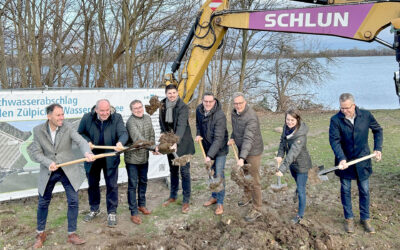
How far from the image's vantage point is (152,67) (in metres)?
16.0

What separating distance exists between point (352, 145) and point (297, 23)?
2238mm

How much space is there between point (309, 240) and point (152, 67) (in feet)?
41.7

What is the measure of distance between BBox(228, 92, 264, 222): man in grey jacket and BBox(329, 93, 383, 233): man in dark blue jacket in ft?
3.38

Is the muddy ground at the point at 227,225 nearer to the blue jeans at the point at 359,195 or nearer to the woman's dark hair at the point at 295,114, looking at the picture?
the blue jeans at the point at 359,195

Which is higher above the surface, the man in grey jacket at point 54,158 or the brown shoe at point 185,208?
the man in grey jacket at point 54,158

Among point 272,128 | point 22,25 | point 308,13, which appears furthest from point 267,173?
point 22,25

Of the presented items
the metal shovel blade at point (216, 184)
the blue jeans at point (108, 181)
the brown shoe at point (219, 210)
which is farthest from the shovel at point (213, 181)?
the blue jeans at point (108, 181)

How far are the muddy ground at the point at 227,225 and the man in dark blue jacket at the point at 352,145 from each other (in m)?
0.35

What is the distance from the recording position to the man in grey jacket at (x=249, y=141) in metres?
4.96

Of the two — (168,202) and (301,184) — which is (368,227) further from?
(168,202)

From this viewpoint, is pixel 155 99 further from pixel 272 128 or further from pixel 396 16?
pixel 272 128

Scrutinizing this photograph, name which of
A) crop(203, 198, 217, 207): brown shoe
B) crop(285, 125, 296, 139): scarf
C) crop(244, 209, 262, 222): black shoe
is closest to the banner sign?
crop(203, 198, 217, 207): brown shoe

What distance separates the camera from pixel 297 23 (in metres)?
5.73

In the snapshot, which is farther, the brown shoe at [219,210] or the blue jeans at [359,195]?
the brown shoe at [219,210]
